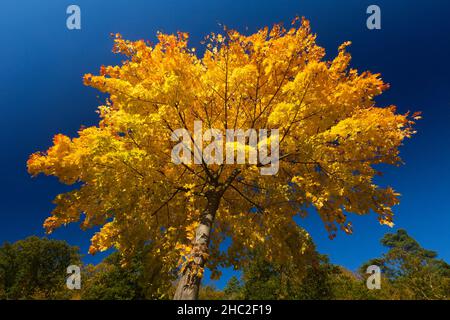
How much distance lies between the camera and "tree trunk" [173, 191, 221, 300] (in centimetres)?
516

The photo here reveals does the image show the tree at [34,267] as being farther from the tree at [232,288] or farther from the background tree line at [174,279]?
the tree at [232,288]

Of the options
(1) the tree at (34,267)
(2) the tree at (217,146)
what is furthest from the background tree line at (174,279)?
(2) the tree at (217,146)

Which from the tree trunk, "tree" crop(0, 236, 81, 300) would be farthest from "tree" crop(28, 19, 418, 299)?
"tree" crop(0, 236, 81, 300)

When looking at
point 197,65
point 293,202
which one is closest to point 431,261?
point 293,202

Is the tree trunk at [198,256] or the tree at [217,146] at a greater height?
the tree at [217,146]

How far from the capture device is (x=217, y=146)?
5668mm

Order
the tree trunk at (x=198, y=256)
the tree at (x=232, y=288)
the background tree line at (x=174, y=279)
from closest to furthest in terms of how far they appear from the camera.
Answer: the tree trunk at (x=198, y=256), the background tree line at (x=174, y=279), the tree at (x=232, y=288)

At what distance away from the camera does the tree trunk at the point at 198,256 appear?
516 cm

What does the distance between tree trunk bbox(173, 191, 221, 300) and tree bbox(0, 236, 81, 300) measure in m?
32.4

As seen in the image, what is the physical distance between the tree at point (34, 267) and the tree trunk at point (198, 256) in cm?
3242

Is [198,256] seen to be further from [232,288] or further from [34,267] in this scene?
[34,267]

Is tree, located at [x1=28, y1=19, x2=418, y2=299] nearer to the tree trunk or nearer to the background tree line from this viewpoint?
the tree trunk

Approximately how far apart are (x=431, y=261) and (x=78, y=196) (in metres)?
66.7
